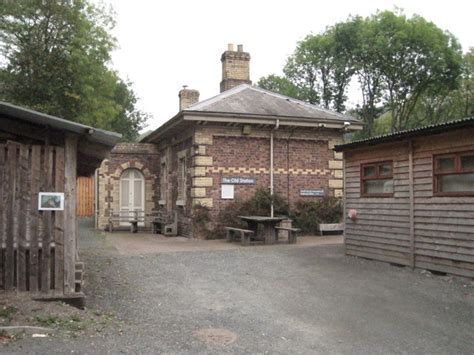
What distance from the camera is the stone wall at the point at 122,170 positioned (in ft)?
68.6

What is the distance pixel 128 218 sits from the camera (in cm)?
2100

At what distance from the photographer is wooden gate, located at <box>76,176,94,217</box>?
30219mm

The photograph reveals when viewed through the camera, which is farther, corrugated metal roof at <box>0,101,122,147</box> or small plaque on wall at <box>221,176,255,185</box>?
small plaque on wall at <box>221,176,255,185</box>

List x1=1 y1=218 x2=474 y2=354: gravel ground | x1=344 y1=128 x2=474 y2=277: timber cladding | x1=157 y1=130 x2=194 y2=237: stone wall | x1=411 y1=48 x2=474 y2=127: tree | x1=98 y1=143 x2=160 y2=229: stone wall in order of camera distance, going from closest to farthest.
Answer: x1=1 y1=218 x2=474 y2=354: gravel ground
x1=344 y1=128 x2=474 y2=277: timber cladding
x1=157 y1=130 x2=194 y2=237: stone wall
x1=98 y1=143 x2=160 y2=229: stone wall
x1=411 y1=48 x2=474 y2=127: tree

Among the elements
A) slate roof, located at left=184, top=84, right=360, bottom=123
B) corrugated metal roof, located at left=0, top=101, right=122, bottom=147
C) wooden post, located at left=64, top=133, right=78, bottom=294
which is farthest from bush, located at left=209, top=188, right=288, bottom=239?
corrugated metal roof, located at left=0, top=101, right=122, bottom=147

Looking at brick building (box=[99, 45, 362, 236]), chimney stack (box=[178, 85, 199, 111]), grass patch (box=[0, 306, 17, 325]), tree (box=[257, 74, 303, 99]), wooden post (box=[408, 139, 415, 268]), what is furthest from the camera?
tree (box=[257, 74, 303, 99])

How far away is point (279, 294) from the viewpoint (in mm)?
8391

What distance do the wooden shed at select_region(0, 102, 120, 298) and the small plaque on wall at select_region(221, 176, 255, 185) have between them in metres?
9.58

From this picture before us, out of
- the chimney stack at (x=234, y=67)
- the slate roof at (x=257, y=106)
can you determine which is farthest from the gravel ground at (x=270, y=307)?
the chimney stack at (x=234, y=67)

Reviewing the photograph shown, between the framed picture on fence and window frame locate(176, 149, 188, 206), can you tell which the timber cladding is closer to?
window frame locate(176, 149, 188, 206)

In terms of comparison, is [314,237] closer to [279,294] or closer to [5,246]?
[279,294]

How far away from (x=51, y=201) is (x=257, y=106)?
11444 millimetres

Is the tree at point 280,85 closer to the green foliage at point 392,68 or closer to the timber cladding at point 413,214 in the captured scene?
the green foliage at point 392,68

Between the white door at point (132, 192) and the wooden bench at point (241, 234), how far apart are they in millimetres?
6679
